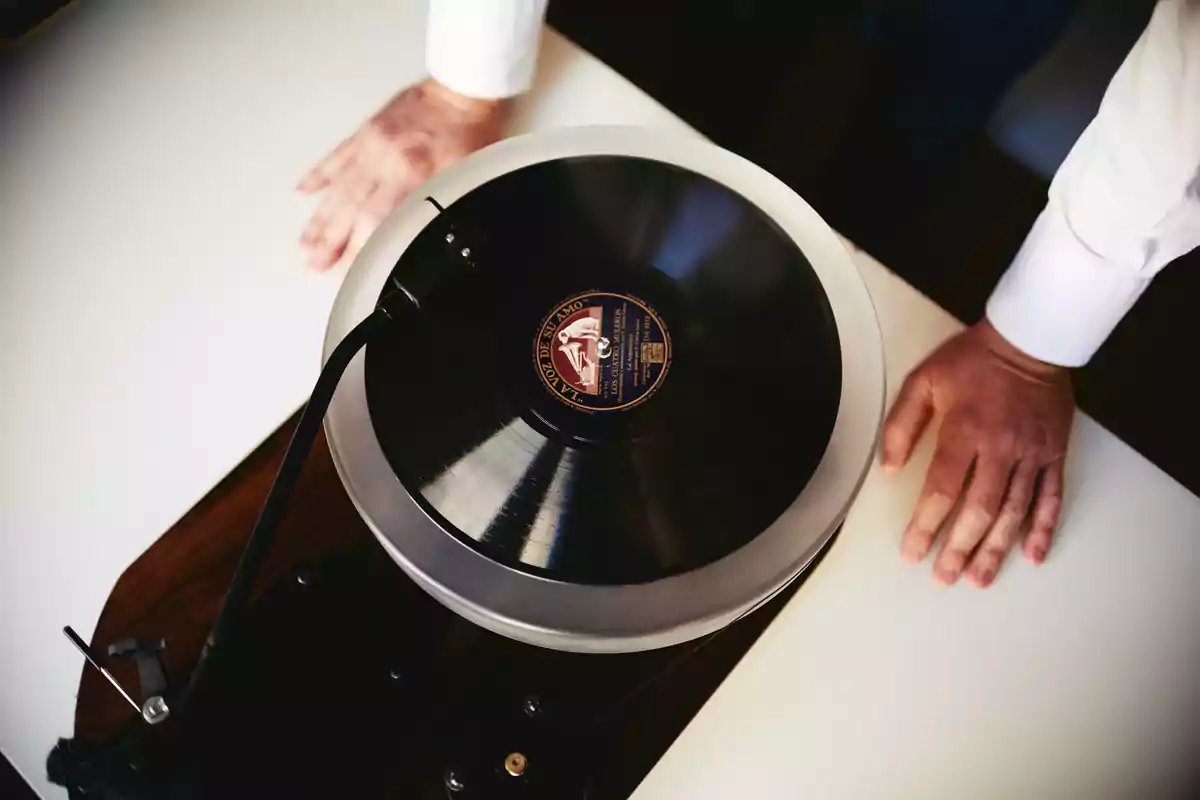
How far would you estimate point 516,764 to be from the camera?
0.59m

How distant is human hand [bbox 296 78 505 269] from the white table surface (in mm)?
23

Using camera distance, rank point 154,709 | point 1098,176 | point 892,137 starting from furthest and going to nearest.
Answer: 1. point 892,137
2. point 1098,176
3. point 154,709

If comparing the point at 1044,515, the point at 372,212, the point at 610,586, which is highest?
the point at 372,212

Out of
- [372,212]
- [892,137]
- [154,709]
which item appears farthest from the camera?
[892,137]

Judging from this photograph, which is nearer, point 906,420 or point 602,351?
point 602,351

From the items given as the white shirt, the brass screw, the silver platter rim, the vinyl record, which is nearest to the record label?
the vinyl record

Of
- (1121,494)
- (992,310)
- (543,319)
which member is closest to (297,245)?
(543,319)

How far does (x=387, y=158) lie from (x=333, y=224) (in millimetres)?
74

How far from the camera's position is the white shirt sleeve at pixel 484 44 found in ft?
2.64

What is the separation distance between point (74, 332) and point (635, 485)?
49cm

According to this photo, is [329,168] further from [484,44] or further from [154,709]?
[154,709]

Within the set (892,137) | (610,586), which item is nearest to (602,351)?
(610,586)

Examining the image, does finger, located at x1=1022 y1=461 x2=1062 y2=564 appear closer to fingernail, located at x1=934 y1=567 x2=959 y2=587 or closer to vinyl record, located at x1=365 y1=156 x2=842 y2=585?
fingernail, located at x1=934 y1=567 x2=959 y2=587

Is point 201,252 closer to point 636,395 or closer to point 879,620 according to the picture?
point 636,395
